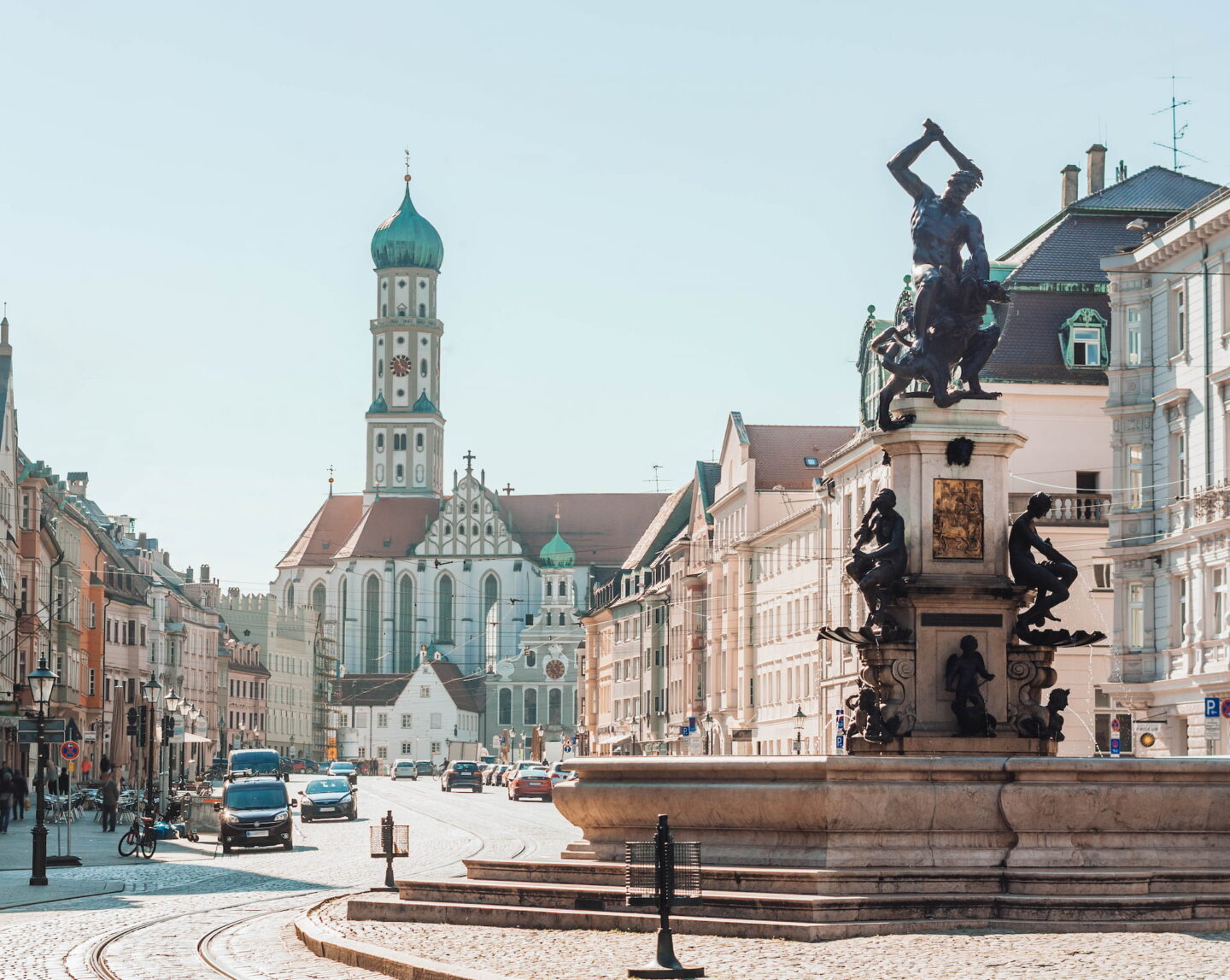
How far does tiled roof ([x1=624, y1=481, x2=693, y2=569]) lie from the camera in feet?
418

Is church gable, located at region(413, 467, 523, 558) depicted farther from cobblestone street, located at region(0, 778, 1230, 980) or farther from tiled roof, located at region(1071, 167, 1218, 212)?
cobblestone street, located at region(0, 778, 1230, 980)

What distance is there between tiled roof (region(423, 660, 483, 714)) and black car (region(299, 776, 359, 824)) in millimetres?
122366

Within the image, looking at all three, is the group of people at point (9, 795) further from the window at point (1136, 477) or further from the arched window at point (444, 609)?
the arched window at point (444, 609)

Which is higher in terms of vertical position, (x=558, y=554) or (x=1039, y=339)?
(x=558, y=554)

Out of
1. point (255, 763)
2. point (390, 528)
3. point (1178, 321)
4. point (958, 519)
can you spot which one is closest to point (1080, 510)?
point (1178, 321)

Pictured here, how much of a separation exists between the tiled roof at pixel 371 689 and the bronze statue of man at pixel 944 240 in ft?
A: 540

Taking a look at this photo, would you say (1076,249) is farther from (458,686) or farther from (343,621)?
(343,621)

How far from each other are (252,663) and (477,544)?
29.3 meters

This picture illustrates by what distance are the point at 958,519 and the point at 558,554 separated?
16846cm

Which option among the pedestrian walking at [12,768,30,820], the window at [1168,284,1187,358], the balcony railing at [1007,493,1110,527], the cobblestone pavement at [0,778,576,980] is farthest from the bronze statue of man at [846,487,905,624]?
the balcony railing at [1007,493,1110,527]

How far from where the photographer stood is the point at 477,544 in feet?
626

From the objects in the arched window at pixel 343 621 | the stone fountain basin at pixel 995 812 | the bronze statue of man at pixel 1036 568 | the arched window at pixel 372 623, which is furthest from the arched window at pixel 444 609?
the stone fountain basin at pixel 995 812

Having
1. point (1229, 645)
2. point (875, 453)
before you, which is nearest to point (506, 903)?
point (1229, 645)

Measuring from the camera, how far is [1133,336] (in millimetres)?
47812
